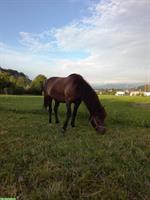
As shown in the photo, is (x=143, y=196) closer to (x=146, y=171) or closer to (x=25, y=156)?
(x=146, y=171)

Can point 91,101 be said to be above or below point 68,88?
below

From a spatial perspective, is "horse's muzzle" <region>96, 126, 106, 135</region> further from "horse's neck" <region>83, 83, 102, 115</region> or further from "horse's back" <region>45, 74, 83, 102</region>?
"horse's back" <region>45, 74, 83, 102</region>

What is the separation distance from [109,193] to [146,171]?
0.94 metres

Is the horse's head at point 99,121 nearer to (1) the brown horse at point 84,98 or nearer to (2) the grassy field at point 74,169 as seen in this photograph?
(1) the brown horse at point 84,98

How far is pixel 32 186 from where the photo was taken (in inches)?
102

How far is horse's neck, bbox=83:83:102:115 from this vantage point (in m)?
5.86

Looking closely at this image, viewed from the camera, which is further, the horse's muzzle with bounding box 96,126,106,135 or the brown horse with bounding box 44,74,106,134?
the brown horse with bounding box 44,74,106,134

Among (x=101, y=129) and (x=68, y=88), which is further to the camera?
(x=68, y=88)

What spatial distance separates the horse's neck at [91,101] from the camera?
231 inches

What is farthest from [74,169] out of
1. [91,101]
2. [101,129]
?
[91,101]

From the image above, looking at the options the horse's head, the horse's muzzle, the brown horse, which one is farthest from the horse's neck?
the horse's muzzle

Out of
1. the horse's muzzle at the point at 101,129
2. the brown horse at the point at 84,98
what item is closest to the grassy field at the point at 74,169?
the horse's muzzle at the point at 101,129

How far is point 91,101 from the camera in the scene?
232 inches

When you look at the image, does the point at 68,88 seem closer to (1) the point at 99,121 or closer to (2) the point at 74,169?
(1) the point at 99,121
